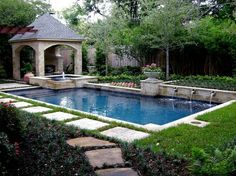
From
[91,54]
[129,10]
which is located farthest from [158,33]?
[129,10]

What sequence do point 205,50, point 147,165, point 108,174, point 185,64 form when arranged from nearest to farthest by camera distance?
point 108,174 < point 147,165 < point 205,50 < point 185,64

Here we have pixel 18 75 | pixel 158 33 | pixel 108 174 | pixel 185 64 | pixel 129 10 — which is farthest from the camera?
pixel 129 10

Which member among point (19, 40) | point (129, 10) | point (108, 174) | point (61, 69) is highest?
point (129, 10)

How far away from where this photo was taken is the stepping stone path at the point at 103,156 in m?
3.85

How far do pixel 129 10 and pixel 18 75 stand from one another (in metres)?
13.5

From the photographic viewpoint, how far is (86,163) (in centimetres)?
412

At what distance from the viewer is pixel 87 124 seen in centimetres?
662

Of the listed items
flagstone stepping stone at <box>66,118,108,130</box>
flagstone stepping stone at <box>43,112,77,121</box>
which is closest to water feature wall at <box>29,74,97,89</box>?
flagstone stepping stone at <box>43,112,77,121</box>

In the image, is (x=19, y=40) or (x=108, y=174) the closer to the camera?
(x=108, y=174)

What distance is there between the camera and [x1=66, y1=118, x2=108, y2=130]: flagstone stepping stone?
20.8 feet

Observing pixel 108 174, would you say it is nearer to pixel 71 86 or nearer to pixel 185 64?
pixel 71 86

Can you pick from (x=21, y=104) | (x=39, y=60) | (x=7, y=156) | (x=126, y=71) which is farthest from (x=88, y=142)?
(x=126, y=71)

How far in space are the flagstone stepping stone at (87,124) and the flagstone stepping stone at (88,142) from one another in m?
0.88

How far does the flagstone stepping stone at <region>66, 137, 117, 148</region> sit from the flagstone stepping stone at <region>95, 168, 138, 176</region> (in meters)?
1.06
